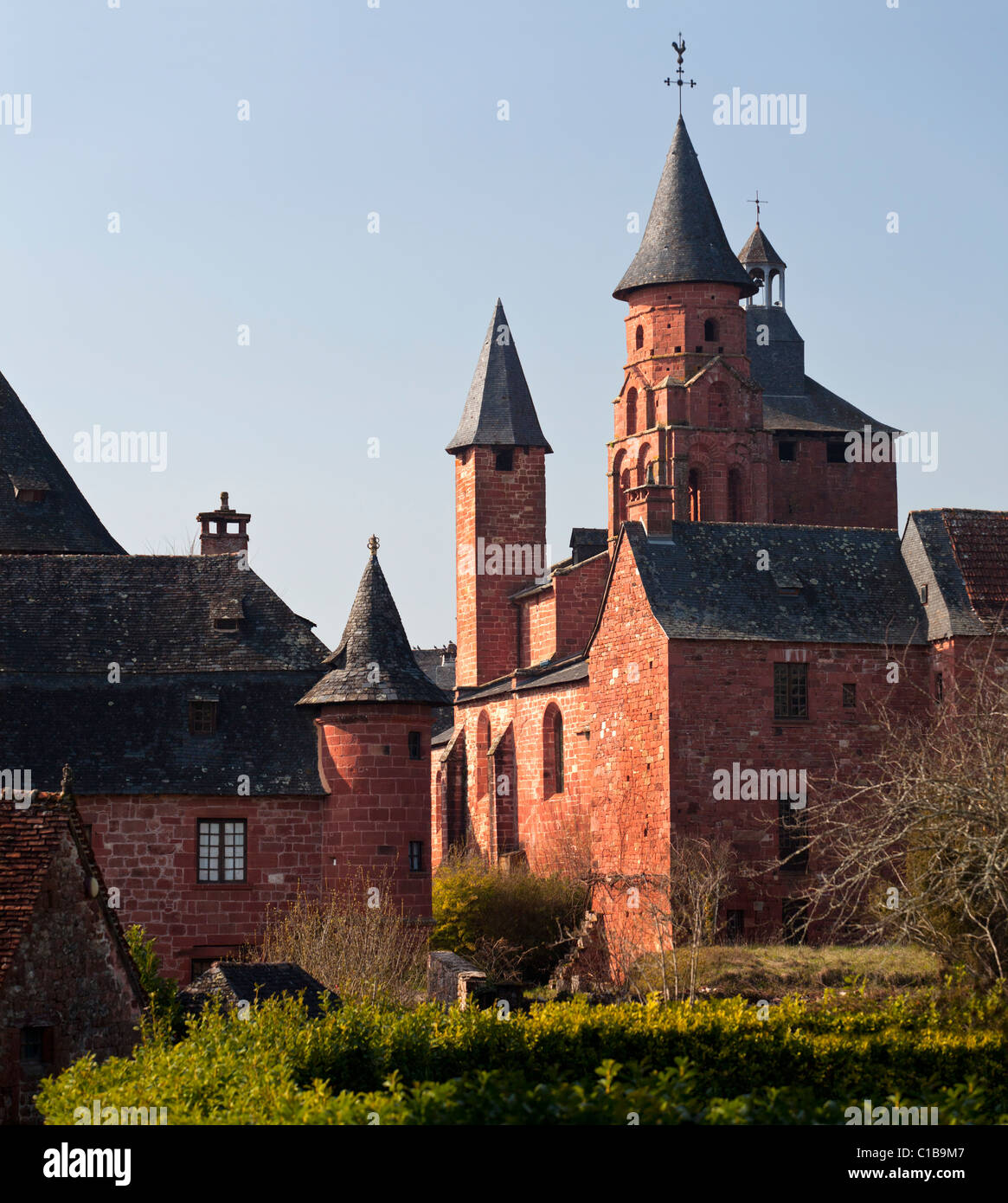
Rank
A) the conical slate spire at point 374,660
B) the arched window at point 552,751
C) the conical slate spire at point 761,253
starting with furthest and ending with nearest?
1. the conical slate spire at point 761,253
2. the arched window at point 552,751
3. the conical slate spire at point 374,660

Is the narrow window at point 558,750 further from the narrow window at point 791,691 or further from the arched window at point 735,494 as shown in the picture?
the arched window at point 735,494

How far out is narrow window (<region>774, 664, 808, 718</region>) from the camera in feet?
140

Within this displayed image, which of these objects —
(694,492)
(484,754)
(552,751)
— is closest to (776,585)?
(552,751)

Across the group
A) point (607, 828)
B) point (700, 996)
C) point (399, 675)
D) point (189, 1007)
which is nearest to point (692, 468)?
point (607, 828)

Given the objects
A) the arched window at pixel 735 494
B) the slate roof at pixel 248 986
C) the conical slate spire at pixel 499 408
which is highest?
the conical slate spire at pixel 499 408

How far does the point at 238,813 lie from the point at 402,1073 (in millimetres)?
21094

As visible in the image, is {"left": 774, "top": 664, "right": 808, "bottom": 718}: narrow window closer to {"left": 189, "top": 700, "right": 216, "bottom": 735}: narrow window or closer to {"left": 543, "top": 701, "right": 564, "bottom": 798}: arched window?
{"left": 543, "top": 701, "right": 564, "bottom": 798}: arched window

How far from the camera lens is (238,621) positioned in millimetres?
41375

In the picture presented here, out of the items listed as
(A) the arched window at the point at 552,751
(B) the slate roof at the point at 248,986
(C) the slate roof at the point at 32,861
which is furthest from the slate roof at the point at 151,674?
(C) the slate roof at the point at 32,861

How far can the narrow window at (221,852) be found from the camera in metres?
38.4

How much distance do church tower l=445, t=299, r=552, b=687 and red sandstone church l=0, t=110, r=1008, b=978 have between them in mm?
6241

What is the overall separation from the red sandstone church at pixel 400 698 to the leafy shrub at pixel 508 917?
4.20 feet

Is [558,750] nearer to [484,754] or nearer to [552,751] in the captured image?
[552,751]
